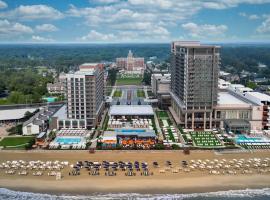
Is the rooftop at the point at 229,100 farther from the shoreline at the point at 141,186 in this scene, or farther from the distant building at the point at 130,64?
the distant building at the point at 130,64

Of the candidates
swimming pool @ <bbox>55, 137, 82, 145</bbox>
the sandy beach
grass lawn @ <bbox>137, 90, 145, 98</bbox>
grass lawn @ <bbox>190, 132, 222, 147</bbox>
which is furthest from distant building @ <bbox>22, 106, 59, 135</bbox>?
grass lawn @ <bbox>137, 90, 145, 98</bbox>

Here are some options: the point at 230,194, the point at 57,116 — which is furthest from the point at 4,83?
the point at 230,194

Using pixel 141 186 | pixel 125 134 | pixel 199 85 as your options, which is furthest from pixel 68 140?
pixel 199 85

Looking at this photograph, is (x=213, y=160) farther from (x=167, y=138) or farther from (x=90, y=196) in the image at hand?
(x=90, y=196)

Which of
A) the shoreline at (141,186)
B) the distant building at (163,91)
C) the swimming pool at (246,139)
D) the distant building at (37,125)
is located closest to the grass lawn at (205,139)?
the swimming pool at (246,139)

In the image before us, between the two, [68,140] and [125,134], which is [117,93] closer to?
[125,134]

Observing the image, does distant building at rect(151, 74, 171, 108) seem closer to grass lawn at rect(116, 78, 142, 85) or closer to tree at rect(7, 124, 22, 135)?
tree at rect(7, 124, 22, 135)
